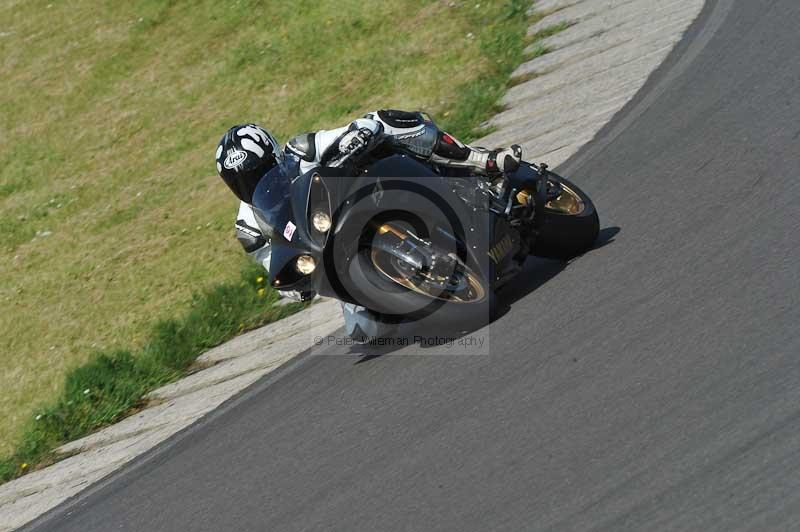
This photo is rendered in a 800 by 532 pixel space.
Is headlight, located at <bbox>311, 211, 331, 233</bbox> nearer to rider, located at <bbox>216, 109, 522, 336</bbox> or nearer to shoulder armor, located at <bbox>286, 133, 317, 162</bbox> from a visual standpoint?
rider, located at <bbox>216, 109, 522, 336</bbox>

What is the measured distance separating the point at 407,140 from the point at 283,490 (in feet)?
7.67

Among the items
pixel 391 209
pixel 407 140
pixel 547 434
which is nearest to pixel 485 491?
pixel 547 434

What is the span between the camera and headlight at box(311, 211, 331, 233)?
5.68 m

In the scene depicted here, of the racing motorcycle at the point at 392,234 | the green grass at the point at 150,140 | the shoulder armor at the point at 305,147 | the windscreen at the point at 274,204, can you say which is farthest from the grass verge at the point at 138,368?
the racing motorcycle at the point at 392,234

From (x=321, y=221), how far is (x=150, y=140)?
1048 centimetres

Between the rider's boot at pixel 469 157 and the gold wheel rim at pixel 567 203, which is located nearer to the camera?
the rider's boot at pixel 469 157

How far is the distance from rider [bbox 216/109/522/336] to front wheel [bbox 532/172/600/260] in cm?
45

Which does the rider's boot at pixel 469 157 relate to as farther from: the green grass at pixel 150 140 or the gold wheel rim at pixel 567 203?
the green grass at pixel 150 140

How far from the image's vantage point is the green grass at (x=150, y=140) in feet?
29.6

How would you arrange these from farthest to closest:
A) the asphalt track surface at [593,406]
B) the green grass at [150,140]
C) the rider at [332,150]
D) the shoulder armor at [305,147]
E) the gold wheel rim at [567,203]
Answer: the green grass at [150,140] < the gold wheel rim at [567,203] < the shoulder armor at [305,147] < the rider at [332,150] < the asphalt track surface at [593,406]

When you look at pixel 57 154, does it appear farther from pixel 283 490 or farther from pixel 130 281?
pixel 283 490

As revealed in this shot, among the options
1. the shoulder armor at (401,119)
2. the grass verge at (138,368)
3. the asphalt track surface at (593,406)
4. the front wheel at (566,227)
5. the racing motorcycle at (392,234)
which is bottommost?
the grass verge at (138,368)

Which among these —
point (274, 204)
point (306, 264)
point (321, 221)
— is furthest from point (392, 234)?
point (274, 204)

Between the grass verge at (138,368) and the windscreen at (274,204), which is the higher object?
the windscreen at (274,204)
